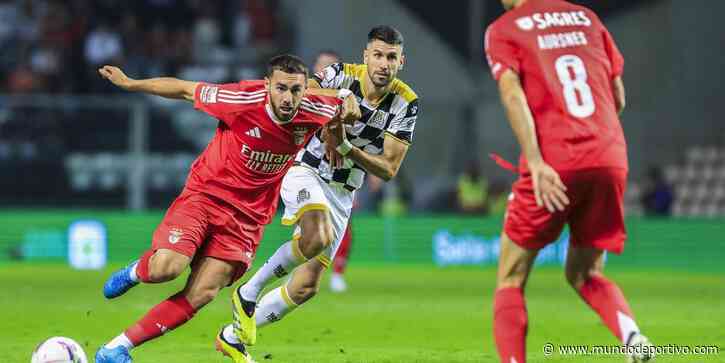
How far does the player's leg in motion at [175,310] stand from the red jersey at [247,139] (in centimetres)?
45

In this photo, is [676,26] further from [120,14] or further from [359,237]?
[120,14]

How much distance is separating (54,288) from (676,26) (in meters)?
14.5

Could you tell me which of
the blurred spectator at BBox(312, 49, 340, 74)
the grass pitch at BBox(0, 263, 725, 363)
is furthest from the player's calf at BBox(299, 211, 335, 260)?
the blurred spectator at BBox(312, 49, 340, 74)

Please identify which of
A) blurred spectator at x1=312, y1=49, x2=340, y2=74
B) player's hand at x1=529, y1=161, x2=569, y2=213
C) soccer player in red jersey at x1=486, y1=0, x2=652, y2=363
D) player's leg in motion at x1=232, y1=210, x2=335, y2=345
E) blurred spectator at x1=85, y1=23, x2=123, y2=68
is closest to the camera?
player's hand at x1=529, y1=161, x2=569, y2=213

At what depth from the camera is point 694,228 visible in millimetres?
20031

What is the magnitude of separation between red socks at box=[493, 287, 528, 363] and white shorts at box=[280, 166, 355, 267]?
8.19ft

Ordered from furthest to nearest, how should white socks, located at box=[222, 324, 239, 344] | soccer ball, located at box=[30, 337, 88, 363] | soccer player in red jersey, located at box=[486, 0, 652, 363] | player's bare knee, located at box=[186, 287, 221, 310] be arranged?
1. white socks, located at box=[222, 324, 239, 344]
2. player's bare knee, located at box=[186, 287, 221, 310]
3. soccer ball, located at box=[30, 337, 88, 363]
4. soccer player in red jersey, located at box=[486, 0, 652, 363]

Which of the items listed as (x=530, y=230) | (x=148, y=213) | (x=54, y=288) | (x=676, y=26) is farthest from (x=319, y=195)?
(x=676, y=26)

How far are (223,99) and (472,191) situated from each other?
13.0 m

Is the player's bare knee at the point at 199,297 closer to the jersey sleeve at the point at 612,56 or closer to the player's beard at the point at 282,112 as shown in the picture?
the player's beard at the point at 282,112

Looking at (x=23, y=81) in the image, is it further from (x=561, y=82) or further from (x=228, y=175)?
(x=561, y=82)

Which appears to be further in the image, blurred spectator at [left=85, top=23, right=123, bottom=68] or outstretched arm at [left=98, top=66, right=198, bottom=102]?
blurred spectator at [left=85, top=23, right=123, bottom=68]

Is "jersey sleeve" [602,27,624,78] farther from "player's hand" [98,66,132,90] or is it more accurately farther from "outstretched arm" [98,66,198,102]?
"player's hand" [98,66,132,90]

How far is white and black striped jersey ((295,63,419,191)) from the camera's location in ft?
28.4
